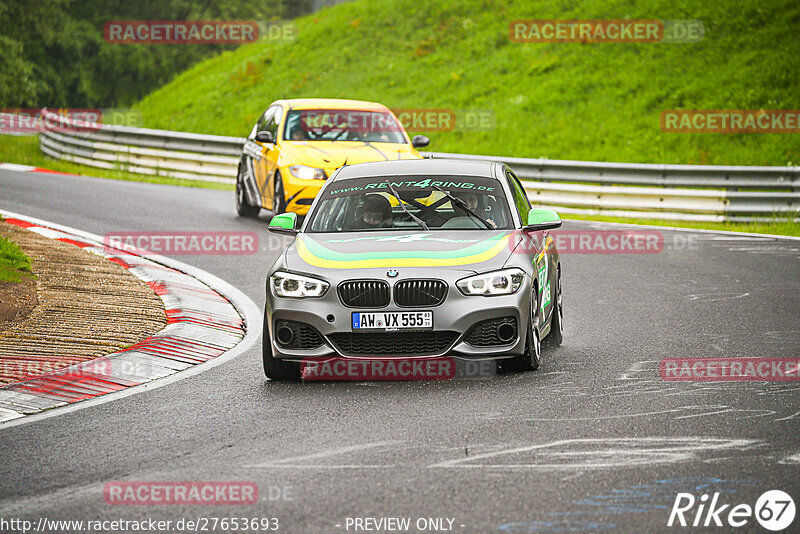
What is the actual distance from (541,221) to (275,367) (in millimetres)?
2309

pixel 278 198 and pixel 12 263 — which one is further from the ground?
pixel 278 198

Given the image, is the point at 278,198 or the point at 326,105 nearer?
the point at 278,198

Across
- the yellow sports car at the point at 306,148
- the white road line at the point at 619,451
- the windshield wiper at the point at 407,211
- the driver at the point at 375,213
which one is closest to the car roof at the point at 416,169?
the windshield wiper at the point at 407,211

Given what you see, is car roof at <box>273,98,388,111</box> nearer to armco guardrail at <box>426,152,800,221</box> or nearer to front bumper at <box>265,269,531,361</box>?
armco guardrail at <box>426,152,800,221</box>

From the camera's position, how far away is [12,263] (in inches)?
474

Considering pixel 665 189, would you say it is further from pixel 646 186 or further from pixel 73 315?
pixel 73 315

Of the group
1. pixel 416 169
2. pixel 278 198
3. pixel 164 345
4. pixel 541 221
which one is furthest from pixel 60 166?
pixel 541 221

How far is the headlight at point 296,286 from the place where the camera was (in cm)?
816

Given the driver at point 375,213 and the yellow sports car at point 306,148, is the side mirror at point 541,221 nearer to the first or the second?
the driver at point 375,213

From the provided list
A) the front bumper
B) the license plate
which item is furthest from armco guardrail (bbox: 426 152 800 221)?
the license plate

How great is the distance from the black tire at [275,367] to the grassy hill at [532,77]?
17.3 m

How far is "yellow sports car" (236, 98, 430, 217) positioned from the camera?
16.6 metres

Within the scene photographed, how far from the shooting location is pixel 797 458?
241 inches

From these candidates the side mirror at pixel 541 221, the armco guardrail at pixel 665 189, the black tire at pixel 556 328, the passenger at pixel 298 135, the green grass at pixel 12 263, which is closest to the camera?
the side mirror at pixel 541 221
